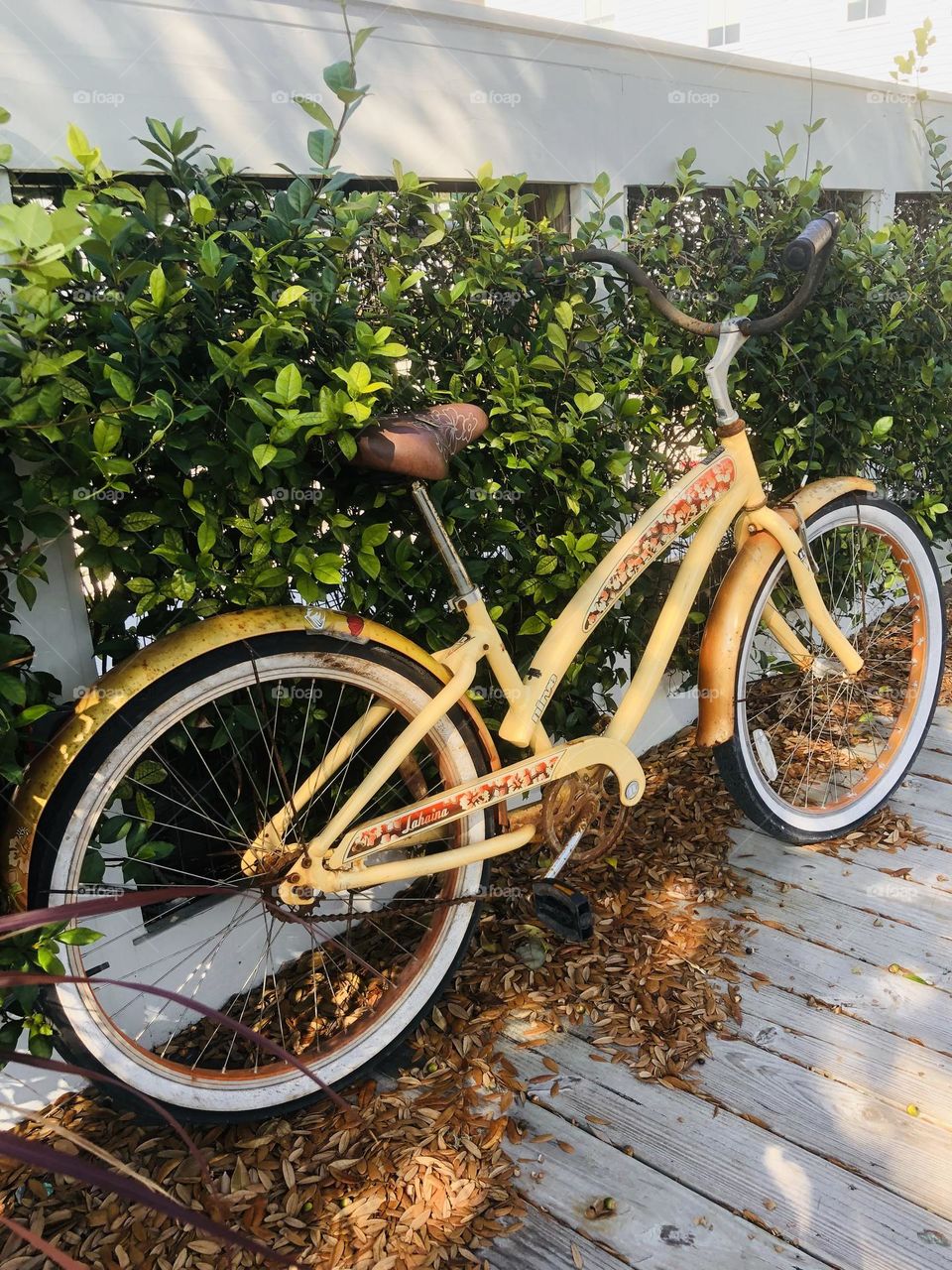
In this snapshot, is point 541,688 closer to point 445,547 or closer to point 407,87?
point 445,547

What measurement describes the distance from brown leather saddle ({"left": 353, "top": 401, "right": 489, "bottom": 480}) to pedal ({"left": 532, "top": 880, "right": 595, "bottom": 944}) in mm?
962

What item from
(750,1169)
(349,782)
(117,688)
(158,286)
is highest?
(158,286)

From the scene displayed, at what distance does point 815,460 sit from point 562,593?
44.3 inches

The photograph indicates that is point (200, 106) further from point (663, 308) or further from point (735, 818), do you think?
point (735, 818)

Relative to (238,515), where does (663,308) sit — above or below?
above

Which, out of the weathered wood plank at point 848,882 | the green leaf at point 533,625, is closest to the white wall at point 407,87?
the green leaf at point 533,625

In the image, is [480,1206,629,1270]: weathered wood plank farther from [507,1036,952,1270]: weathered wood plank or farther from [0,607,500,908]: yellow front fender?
[0,607,500,908]: yellow front fender

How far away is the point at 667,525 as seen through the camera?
206 centimetres

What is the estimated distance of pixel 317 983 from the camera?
2113 mm

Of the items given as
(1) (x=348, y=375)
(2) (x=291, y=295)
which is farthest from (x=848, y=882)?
(2) (x=291, y=295)

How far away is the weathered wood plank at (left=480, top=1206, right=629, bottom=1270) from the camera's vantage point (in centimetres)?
150

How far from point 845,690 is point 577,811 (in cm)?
141

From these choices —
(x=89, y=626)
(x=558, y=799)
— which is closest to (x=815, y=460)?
(x=558, y=799)

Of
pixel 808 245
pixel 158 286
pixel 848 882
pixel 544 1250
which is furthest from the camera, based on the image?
pixel 848 882
